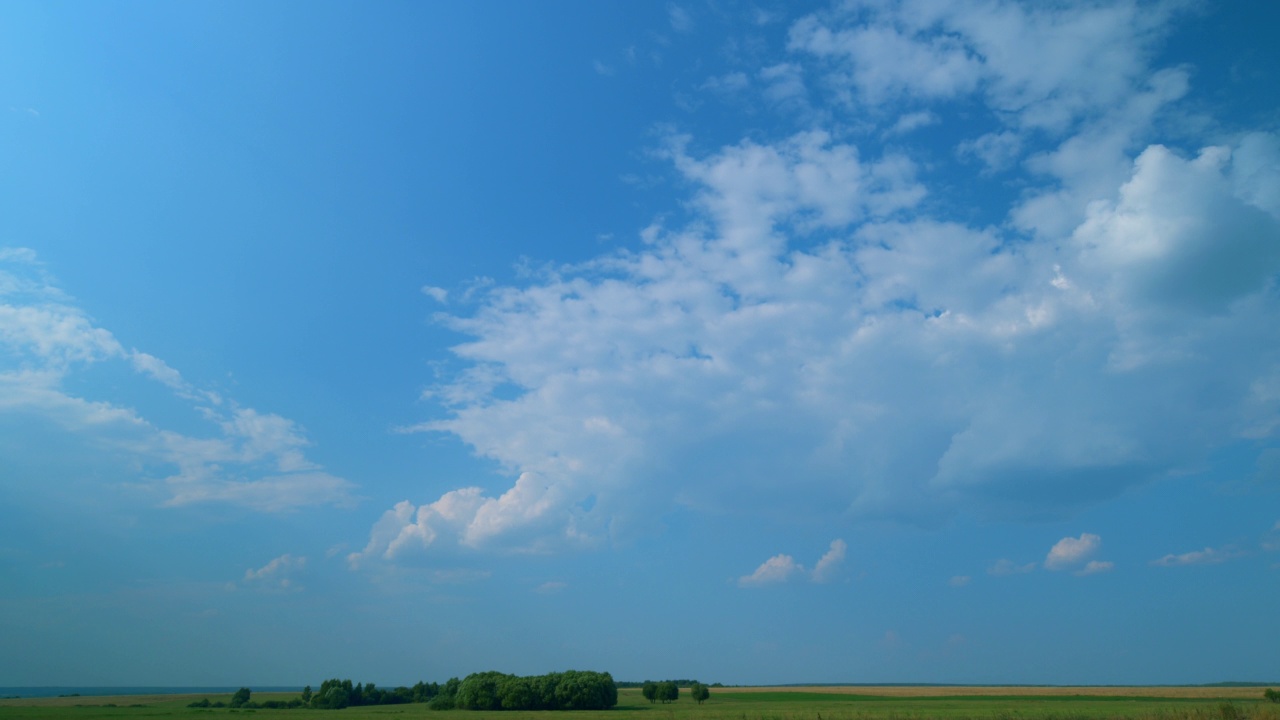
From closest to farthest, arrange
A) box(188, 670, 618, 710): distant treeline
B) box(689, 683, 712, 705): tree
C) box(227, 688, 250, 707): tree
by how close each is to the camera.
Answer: box(188, 670, 618, 710): distant treeline < box(227, 688, 250, 707): tree < box(689, 683, 712, 705): tree

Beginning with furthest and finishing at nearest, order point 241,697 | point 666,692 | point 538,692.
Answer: point 666,692 < point 241,697 < point 538,692

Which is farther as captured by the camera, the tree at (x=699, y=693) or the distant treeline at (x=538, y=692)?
the tree at (x=699, y=693)

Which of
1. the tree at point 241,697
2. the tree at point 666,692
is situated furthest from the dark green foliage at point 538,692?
the tree at point 241,697

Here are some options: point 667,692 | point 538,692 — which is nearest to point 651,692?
point 667,692

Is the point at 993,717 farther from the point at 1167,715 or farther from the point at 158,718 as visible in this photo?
the point at 158,718

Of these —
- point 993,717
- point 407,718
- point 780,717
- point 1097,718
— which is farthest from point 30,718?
point 1097,718

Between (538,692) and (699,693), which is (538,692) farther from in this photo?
(699,693)

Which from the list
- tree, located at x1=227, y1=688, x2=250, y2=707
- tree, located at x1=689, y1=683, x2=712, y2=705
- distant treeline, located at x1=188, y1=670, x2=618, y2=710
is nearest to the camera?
distant treeline, located at x1=188, y1=670, x2=618, y2=710

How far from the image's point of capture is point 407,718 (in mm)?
79688

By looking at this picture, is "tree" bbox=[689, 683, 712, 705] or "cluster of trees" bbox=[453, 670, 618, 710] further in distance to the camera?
"tree" bbox=[689, 683, 712, 705]

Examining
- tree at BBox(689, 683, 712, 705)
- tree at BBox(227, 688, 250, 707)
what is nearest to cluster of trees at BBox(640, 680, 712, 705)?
tree at BBox(689, 683, 712, 705)

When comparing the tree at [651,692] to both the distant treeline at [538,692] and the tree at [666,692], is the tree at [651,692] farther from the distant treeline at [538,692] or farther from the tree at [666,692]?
the distant treeline at [538,692]

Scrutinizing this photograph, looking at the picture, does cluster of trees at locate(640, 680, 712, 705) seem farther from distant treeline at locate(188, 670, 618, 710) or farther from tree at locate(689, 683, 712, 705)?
distant treeline at locate(188, 670, 618, 710)

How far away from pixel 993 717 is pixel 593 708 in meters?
58.3
